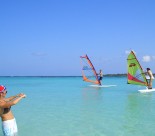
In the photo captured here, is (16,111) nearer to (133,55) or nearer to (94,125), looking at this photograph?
(94,125)

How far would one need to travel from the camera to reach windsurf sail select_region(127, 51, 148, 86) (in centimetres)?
1845

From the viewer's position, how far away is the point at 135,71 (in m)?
18.8

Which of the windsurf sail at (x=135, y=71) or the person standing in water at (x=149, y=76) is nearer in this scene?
the person standing in water at (x=149, y=76)

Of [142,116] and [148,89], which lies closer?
[142,116]

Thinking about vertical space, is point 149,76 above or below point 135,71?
below

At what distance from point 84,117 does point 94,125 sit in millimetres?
1263

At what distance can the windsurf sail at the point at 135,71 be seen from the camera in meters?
18.5

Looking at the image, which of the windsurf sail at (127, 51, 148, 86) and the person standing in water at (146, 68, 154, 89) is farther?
the windsurf sail at (127, 51, 148, 86)

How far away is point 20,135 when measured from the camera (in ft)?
22.3

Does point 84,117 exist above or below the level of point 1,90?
below

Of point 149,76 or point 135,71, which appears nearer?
point 149,76

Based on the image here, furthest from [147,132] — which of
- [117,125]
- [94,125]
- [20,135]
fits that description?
[20,135]

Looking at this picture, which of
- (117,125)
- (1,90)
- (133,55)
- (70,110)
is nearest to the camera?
(1,90)

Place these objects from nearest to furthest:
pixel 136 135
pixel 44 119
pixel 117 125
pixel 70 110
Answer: pixel 136 135 → pixel 117 125 → pixel 44 119 → pixel 70 110
